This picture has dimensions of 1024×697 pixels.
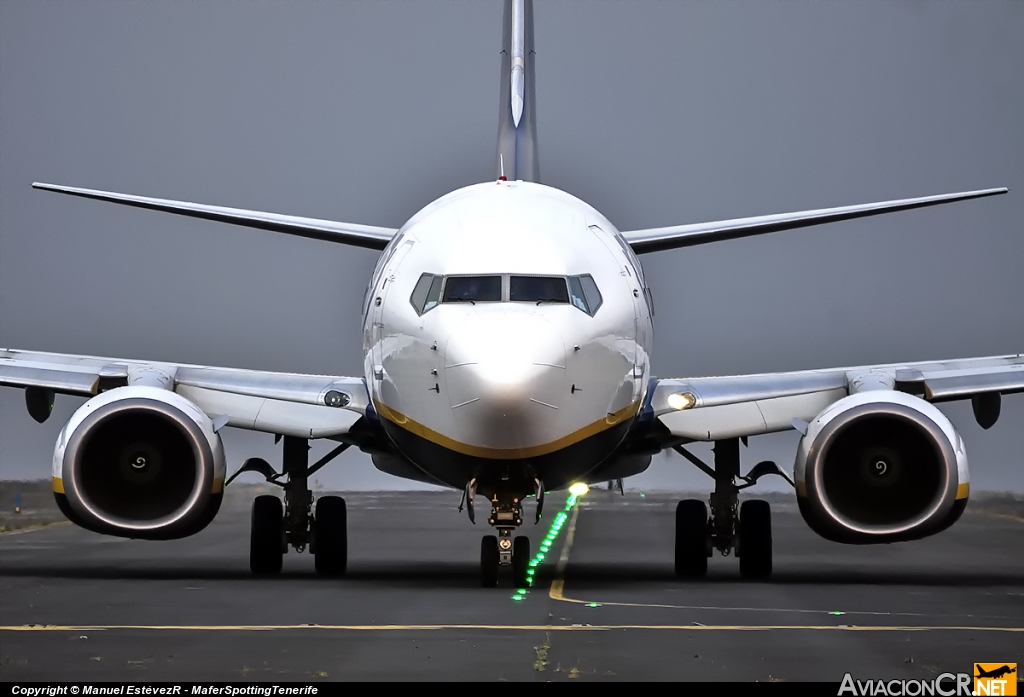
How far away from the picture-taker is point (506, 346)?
1522 cm

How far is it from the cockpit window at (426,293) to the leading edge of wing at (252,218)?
3035mm

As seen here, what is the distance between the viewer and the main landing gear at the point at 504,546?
16.9 meters

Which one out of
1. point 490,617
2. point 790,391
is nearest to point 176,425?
point 490,617

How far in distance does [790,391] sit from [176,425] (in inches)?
267

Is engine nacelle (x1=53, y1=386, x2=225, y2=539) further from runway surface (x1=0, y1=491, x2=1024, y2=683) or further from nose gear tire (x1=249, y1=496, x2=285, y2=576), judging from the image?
nose gear tire (x1=249, y1=496, x2=285, y2=576)

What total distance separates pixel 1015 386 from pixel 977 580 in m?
2.20

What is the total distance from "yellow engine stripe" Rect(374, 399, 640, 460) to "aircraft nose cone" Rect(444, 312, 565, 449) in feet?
0.37

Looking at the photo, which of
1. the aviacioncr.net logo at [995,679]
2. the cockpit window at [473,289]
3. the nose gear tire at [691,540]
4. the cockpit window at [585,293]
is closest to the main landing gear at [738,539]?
the nose gear tire at [691,540]

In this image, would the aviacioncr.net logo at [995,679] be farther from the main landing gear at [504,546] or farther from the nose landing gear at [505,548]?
the nose landing gear at [505,548]

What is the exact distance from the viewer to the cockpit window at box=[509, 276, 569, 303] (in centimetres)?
1604

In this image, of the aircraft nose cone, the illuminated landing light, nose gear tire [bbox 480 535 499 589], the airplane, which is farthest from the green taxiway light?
the aircraft nose cone

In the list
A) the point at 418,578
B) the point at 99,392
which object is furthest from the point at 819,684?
the point at 99,392

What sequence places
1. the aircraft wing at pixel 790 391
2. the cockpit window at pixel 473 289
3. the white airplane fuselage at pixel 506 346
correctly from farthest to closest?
the aircraft wing at pixel 790 391
the cockpit window at pixel 473 289
the white airplane fuselage at pixel 506 346

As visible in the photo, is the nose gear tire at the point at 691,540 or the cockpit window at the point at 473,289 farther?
the nose gear tire at the point at 691,540
